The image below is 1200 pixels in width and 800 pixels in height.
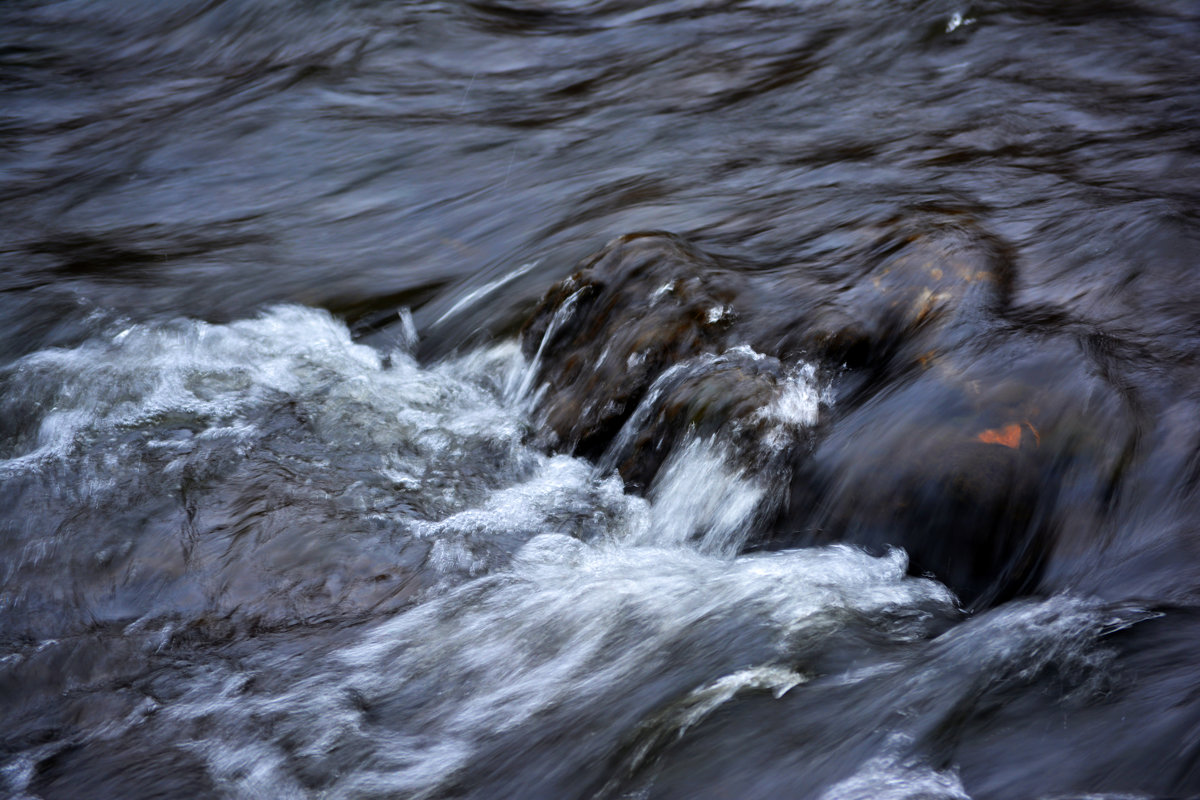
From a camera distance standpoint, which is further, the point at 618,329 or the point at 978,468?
the point at 618,329

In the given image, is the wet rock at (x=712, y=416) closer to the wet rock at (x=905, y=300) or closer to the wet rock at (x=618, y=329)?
the wet rock at (x=618, y=329)

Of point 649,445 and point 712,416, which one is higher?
point 712,416

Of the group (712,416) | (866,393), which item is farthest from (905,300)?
(712,416)

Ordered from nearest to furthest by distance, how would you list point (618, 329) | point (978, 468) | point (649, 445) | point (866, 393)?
point (978, 468) → point (866, 393) → point (649, 445) → point (618, 329)

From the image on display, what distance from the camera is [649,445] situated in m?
3.82

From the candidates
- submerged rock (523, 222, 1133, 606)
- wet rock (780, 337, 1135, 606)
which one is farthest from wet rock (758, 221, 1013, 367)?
wet rock (780, 337, 1135, 606)

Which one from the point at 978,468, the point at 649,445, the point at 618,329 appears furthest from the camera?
the point at 618,329

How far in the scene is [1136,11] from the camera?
636 cm

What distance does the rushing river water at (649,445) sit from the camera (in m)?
2.72

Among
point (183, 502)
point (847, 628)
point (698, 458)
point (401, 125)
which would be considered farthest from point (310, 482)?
point (401, 125)

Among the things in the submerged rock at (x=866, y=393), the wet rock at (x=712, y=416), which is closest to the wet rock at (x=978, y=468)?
the submerged rock at (x=866, y=393)

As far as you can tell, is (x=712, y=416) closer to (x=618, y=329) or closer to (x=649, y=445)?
Answer: (x=649, y=445)

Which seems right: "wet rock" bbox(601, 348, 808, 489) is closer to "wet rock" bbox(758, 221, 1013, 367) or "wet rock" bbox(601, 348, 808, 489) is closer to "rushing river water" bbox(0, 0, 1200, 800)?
"rushing river water" bbox(0, 0, 1200, 800)

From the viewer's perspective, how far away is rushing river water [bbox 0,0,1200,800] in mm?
2721
